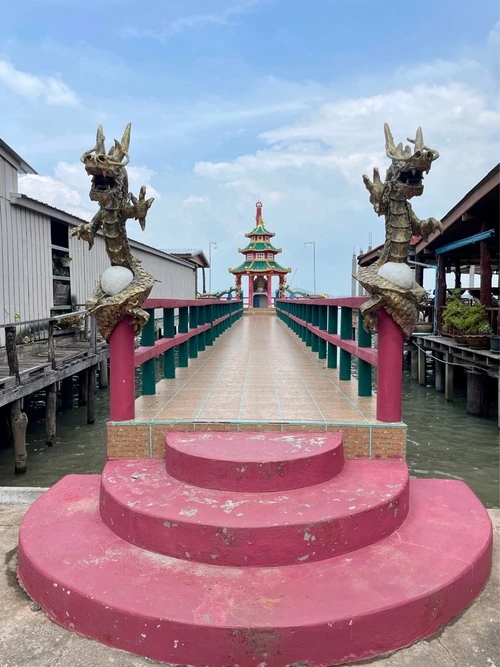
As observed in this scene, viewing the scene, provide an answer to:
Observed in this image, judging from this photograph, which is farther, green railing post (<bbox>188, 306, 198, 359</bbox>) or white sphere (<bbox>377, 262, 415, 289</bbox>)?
green railing post (<bbox>188, 306, 198, 359</bbox>)

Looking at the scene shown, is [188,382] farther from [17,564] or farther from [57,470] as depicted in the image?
[57,470]

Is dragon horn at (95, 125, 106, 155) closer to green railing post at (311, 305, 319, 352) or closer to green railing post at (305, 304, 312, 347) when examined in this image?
green railing post at (311, 305, 319, 352)

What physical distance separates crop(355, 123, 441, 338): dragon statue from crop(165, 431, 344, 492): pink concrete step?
4.05 ft

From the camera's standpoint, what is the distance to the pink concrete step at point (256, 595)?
2707mm

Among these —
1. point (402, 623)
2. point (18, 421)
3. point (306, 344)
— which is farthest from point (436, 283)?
point (402, 623)

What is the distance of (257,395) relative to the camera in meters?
5.82

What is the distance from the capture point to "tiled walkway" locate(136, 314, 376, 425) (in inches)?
190

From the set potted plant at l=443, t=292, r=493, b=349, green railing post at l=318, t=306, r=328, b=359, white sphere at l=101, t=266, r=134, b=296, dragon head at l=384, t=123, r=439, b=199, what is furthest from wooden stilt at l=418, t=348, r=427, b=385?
white sphere at l=101, t=266, r=134, b=296

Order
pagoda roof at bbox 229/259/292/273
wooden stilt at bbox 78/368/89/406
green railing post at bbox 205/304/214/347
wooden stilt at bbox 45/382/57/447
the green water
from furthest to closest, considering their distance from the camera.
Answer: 1. pagoda roof at bbox 229/259/292/273
2. wooden stilt at bbox 78/368/89/406
3. green railing post at bbox 205/304/214/347
4. wooden stilt at bbox 45/382/57/447
5. the green water

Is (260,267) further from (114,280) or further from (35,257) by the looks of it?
(114,280)

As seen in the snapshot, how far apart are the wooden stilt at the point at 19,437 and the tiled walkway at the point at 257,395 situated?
Answer: 338 centimetres

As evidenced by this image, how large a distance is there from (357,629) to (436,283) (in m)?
18.6

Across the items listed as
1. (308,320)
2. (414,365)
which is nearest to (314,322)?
(308,320)

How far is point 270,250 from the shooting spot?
1592 inches
